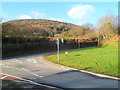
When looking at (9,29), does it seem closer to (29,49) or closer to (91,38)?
(29,49)

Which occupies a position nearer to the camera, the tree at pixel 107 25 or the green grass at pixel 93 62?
the green grass at pixel 93 62

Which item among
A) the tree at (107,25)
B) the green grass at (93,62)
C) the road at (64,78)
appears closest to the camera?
the road at (64,78)

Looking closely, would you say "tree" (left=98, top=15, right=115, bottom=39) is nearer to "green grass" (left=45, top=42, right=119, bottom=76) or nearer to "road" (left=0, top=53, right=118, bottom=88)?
"green grass" (left=45, top=42, right=119, bottom=76)

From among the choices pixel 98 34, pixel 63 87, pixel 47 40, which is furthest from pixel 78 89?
pixel 98 34

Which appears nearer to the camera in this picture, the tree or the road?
the road

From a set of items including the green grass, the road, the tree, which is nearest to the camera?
the road

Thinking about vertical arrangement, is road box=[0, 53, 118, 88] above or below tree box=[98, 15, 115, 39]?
below

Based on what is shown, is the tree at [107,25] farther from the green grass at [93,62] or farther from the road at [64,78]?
the road at [64,78]

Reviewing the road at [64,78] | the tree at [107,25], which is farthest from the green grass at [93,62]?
the tree at [107,25]

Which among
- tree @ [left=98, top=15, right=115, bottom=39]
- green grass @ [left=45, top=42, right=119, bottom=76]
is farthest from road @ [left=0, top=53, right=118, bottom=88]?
tree @ [left=98, top=15, right=115, bottom=39]

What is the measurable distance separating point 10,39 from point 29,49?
196 inches

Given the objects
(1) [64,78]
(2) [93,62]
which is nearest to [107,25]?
(2) [93,62]

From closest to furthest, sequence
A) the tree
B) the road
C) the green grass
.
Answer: the road < the green grass < the tree

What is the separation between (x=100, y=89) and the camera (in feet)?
14.9
